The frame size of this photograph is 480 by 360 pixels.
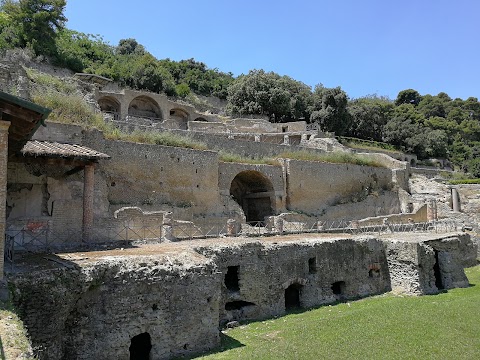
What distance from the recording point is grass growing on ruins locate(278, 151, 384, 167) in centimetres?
2986

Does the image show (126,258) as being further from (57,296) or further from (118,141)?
(118,141)

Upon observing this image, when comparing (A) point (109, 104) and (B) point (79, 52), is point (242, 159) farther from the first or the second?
(B) point (79, 52)

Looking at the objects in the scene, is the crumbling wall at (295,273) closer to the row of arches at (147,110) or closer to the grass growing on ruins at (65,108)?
the grass growing on ruins at (65,108)

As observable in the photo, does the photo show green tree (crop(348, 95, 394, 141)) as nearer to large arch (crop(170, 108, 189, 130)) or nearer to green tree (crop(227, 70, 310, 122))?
green tree (crop(227, 70, 310, 122))

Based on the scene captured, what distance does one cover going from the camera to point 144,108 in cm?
4369

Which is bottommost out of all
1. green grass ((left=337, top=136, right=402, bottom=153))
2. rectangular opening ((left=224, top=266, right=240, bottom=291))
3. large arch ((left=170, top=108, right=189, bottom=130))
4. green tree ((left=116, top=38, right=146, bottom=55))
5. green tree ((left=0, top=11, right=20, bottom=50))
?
rectangular opening ((left=224, top=266, right=240, bottom=291))

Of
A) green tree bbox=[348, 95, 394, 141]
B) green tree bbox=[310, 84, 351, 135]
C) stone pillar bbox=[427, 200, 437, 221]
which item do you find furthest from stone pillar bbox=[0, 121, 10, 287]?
green tree bbox=[348, 95, 394, 141]

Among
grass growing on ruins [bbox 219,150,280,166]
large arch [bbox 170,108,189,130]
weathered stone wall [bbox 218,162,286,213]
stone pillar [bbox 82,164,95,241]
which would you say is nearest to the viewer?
stone pillar [bbox 82,164,95,241]

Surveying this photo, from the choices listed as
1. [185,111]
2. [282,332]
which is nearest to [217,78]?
[185,111]

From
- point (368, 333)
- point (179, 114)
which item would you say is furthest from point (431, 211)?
point (179, 114)

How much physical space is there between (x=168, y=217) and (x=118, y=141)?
5.87m

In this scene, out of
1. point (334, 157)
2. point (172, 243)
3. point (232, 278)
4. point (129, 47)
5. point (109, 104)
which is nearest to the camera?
point (232, 278)

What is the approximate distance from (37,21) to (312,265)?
4017 centimetres

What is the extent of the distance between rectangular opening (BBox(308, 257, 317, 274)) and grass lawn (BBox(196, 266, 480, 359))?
1.38 m
